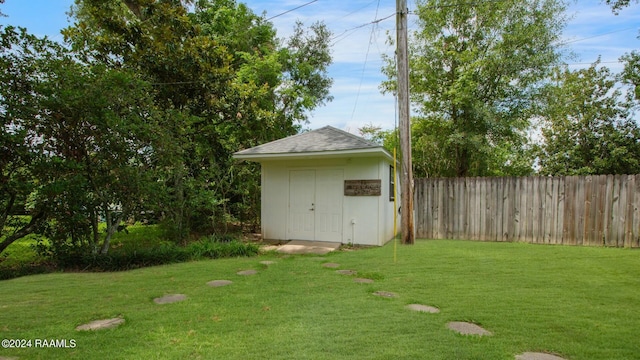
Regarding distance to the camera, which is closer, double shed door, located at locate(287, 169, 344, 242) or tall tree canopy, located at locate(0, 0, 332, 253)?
tall tree canopy, located at locate(0, 0, 332, 253)

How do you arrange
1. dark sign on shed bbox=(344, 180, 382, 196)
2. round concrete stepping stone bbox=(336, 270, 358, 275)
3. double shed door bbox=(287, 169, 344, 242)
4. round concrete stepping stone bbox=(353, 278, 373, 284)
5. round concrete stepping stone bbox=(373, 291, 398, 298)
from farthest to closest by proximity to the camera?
double shed door bbox=(287, 169, 344, 242)
dark sign on shed bbox=(344, 180, 382, 196)
round concrete stepping stone bbox=(336, 270, 358, 275)
round concrete stepping stone bbox=(353, 278, 373, 284)
round concrete stepping stone bbox=(373, 291, 398, 298)

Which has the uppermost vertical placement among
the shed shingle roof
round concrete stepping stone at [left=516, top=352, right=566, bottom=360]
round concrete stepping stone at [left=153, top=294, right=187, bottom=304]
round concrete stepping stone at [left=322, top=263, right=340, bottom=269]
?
the shed shingle roof

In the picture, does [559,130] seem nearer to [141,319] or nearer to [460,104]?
[460,104]

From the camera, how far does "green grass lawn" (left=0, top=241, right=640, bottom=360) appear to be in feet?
8.25

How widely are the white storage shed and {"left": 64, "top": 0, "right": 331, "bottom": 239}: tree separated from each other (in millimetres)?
1288

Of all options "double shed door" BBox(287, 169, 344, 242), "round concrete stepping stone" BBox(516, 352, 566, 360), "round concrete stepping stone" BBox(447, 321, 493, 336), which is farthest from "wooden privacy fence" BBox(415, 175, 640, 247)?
"round concrete stepping stone" BBox(516, 352, 566, 360)

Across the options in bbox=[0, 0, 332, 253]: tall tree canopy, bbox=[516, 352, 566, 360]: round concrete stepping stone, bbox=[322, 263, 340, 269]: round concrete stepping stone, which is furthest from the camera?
bbox=[322, 263, 340, 269]: round concrete stepping stone

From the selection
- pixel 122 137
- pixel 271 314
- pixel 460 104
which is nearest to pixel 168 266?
pixel 122 137

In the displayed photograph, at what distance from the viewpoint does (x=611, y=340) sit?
267 centimetres

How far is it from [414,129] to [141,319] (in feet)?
40.6

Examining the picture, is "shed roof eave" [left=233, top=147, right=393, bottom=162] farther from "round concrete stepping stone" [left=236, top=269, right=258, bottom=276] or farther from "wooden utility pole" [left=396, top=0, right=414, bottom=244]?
"round concrete stepping stone" [left=236, top=269, right=258, bottom=276]

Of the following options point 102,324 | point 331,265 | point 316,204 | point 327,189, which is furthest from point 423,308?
point 316,204

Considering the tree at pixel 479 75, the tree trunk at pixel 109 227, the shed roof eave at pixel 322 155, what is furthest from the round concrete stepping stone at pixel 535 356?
the tree at pixel 479 75

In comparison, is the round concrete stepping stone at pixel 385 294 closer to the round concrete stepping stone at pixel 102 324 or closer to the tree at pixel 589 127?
the round concrete stepping stone at pixel 102 324
